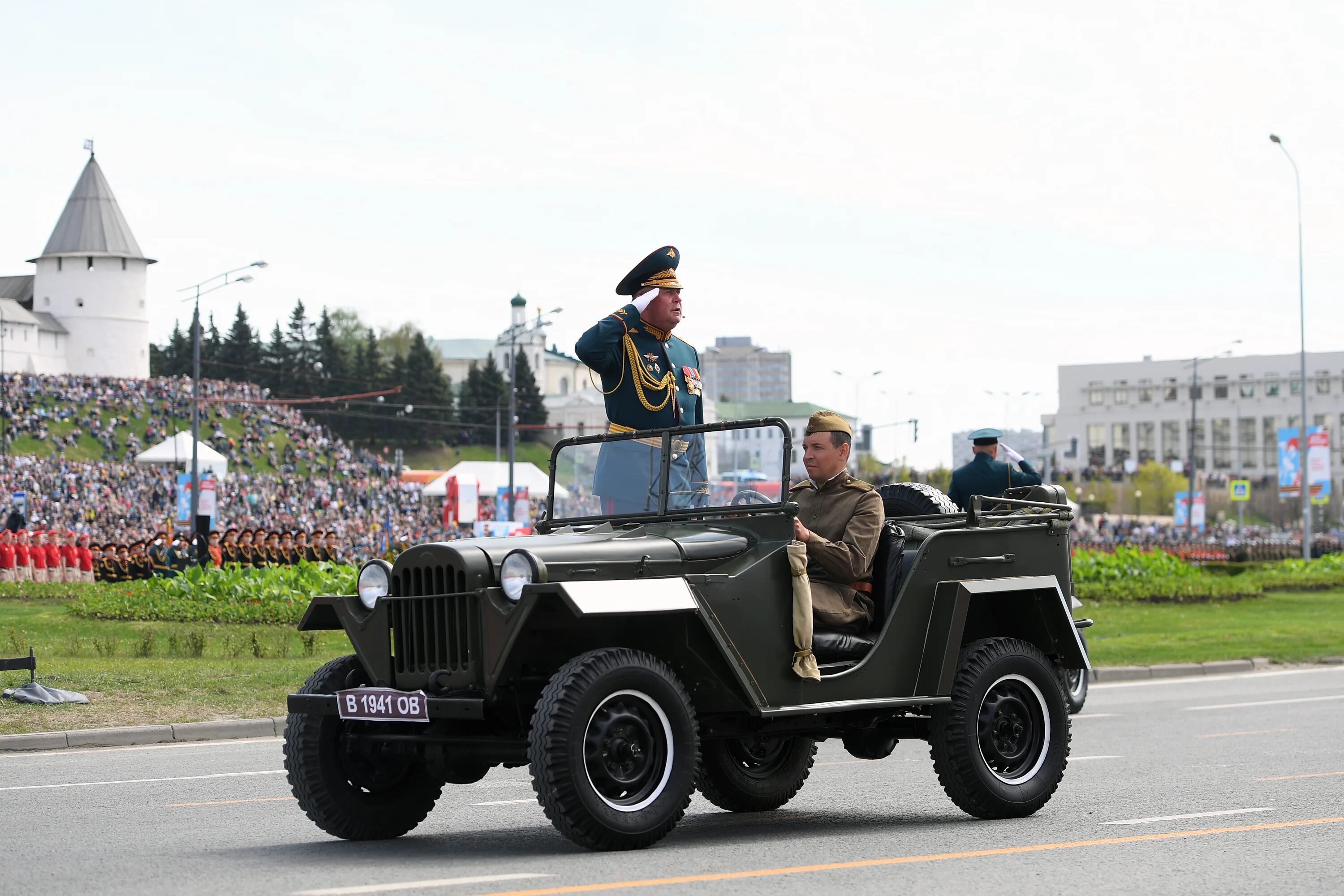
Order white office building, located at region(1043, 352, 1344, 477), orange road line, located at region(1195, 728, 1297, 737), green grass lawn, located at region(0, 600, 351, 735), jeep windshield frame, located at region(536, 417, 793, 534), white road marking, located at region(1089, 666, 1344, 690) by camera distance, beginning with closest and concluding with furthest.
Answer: jeep windshield frame, located at region(536, 417, 793, 534) < orange road line, located at region(1195, 728, 1297, 737) < green grass lawn, located at region(0, 600, 351, 735) < white road marking, located at region(1089, 666, 1344, 690) < white office building, located at region(1043, 352, 1344, 477)

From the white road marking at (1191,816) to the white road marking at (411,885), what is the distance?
3358 millimetres

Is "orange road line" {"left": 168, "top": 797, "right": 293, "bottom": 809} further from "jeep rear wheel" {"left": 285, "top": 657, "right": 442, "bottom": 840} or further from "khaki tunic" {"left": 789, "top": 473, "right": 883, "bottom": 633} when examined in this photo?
"khaki tunic" {"left": 789, "top": 473, "right": 883, "bottom": 633}

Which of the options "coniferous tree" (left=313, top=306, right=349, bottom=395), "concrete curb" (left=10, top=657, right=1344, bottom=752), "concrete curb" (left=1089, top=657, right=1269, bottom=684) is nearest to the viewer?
"concrete curb" (left=10, top=657, right=1344, bottom=752)

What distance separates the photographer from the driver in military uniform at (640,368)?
29.3 feet

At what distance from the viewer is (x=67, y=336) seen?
129750mm

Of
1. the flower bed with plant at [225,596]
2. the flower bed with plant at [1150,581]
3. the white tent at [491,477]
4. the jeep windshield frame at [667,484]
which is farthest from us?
the white tent at [491,477]

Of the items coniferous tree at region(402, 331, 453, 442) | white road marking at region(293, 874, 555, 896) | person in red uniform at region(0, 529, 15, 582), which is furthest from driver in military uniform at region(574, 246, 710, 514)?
coniferous tree at region(402, 331, 453, 442)

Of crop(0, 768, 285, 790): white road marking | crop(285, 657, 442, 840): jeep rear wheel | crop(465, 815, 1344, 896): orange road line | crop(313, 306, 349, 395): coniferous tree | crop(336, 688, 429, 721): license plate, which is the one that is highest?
crop(313, 306, 349, 395): coniferous tree

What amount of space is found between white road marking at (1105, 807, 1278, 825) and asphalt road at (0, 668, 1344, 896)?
22 millimetres

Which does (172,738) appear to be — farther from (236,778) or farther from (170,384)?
(170,384)

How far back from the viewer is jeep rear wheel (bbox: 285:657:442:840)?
7.88 meters

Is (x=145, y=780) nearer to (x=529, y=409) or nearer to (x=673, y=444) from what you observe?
(x=673, y=444)

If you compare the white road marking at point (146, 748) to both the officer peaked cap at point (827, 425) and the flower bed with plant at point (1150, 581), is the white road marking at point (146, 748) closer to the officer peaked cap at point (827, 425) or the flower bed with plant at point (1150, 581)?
the officer peaked cap at point (827, 425)

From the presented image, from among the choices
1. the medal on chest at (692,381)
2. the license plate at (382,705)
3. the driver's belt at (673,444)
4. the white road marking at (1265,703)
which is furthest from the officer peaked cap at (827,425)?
the white road marking at (1265,703)
